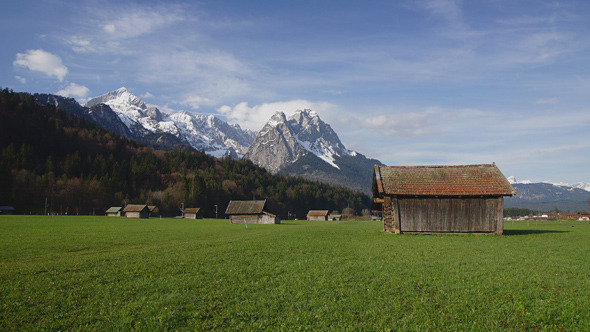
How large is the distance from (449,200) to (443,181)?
2.25 meters

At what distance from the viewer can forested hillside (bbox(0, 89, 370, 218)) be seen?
110750mm

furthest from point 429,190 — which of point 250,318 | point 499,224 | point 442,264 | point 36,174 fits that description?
point 36,174

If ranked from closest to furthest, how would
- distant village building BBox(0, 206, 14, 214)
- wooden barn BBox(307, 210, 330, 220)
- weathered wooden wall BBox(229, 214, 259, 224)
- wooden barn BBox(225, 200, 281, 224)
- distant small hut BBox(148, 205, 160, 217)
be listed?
wooden barn BBox(225, 200, 281, 224), weathered wooden wall BBox(229, 214, 259, 224), distant village building BBox(0, 206, 14, 214), distant small hut BBox(148, 205, 160, 217), wooden barn BBox(307, 210, 330, 220)

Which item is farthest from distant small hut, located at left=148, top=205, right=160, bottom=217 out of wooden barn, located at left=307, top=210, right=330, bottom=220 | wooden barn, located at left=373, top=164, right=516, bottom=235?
wooden barn, located at left=373, top=164, right=516, bottom=235

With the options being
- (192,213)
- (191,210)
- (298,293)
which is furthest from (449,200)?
(191,210)

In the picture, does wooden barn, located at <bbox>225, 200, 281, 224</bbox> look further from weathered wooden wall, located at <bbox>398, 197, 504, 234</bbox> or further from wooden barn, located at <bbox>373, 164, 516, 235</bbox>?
weathered wooden wall, located at <bbox>398, 197, 504, 234</bbox>

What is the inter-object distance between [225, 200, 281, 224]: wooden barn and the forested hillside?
349 inches

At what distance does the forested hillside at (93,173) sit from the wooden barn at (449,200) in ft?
207

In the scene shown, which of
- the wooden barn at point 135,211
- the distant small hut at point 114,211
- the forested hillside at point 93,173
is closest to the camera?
the wooden barn at point 135,211

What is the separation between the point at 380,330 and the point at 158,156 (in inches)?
7602

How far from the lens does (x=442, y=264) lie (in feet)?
52.4

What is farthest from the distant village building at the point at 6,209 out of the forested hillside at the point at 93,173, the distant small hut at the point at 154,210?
the distant small hut at the point at 154,210

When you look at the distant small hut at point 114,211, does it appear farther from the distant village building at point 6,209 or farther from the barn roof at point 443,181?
the barn roof at point 443,181

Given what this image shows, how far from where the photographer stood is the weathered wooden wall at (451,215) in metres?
34.3
